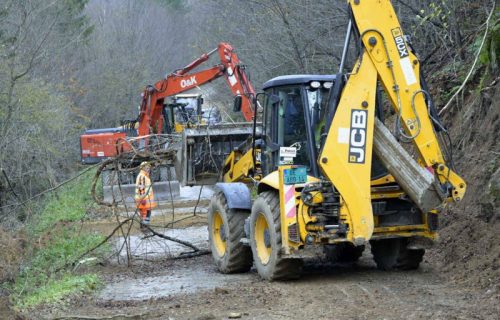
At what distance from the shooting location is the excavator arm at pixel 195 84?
66.9 feet

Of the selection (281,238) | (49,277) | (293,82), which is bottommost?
(49,277)

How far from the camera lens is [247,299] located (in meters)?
9.52

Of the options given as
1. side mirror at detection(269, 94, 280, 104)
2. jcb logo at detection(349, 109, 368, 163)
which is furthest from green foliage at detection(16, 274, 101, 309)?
jcb logo at detection(349, 109, 368, 163)

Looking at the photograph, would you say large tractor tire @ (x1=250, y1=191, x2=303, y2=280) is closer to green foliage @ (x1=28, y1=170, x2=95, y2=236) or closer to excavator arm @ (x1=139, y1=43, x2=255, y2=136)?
excavator arm @ (x1=139, y1=43, x2=255, y2=136)

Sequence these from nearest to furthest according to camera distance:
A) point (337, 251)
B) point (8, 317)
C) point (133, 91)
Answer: point (8, 317) < point (337, 251) < point (133, 91)

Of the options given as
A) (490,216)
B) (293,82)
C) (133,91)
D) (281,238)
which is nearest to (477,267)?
(490,216)

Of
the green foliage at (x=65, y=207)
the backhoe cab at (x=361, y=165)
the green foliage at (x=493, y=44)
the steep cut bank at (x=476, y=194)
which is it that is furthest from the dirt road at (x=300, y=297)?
the green foliage at (x=65, y=207)

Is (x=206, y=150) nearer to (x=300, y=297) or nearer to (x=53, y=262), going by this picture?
(x=53, y=262)

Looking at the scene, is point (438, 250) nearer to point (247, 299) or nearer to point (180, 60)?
point (247, 299)

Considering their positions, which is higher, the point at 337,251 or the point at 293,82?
the point at 293,82

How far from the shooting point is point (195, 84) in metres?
22.5

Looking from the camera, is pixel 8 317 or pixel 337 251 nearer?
pixel 8 317

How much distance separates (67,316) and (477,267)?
15.6ft

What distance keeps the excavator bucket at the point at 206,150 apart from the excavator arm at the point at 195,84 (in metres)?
2.39
